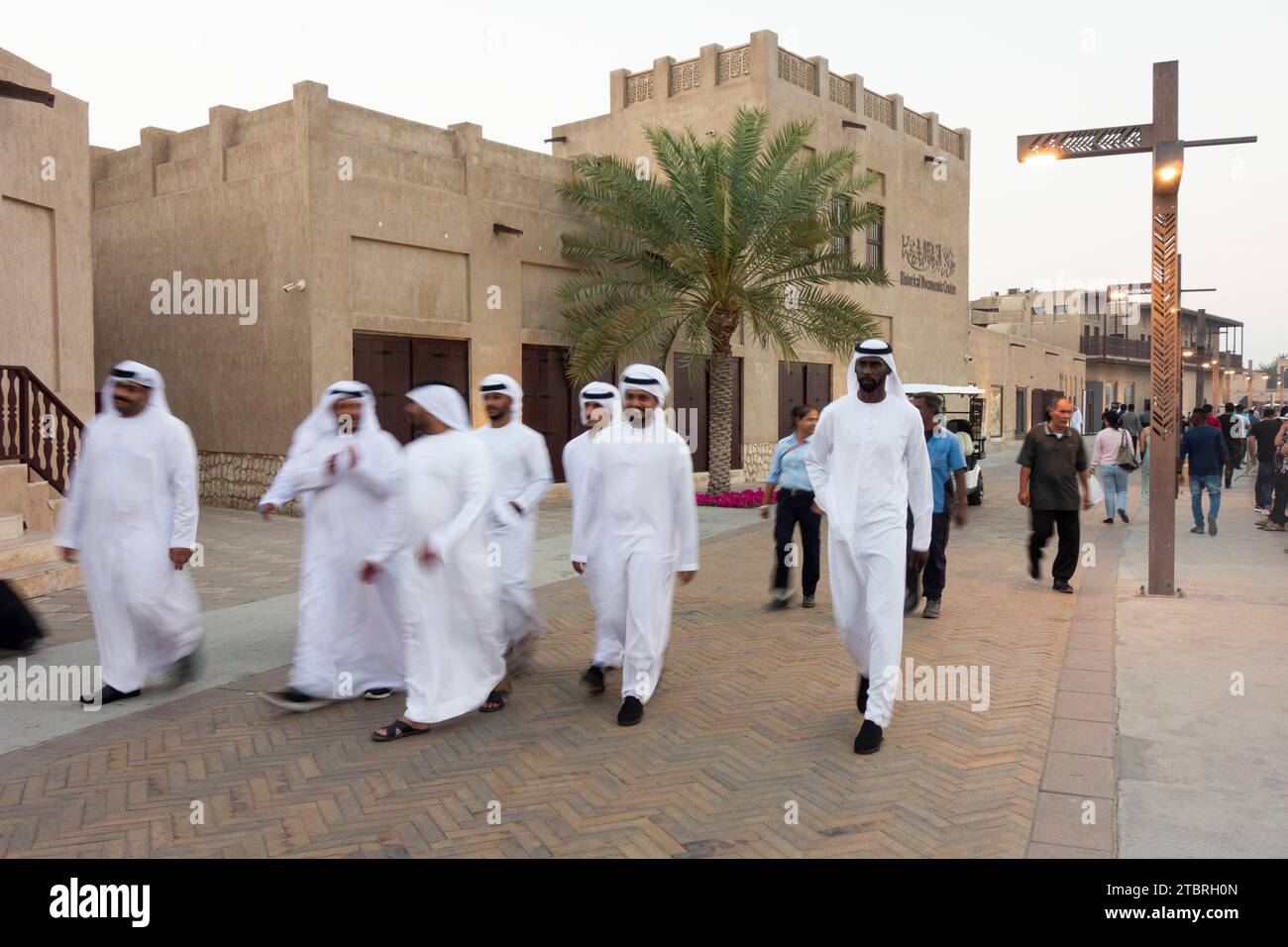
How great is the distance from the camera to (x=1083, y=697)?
579 centimetres

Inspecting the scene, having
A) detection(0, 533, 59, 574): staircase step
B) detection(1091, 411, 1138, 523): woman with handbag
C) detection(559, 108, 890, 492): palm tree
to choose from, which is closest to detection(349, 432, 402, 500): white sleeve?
detection(0, 533, 59, 574): staircase step

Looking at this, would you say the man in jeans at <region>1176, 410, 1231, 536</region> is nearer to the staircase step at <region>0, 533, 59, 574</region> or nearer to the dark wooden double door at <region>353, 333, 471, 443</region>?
the dark wooden double door at <region>353, 333, 471, 443</region>

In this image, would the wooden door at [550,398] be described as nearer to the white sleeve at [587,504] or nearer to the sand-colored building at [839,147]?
the sand-colored building at [839,147]

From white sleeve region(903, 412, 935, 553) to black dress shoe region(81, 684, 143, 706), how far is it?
4424mm

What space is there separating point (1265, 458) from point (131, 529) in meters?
15.1

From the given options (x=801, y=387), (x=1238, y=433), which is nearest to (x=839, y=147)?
(x=801, y=387)

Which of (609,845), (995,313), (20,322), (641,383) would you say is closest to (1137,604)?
(641,383)

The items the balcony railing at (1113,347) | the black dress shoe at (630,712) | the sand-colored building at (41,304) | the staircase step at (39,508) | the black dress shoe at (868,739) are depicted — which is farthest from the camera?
the balcony railing at (1113,347)

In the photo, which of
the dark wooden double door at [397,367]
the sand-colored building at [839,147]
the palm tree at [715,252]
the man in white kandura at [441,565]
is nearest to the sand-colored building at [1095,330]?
the sand-colored building at [839,147]

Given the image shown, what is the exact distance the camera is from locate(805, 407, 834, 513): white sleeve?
5.43 meters

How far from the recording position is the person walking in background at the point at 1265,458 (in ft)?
49.5

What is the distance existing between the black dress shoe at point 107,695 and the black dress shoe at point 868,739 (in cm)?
398
